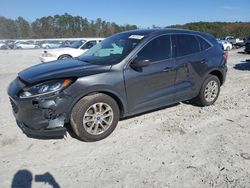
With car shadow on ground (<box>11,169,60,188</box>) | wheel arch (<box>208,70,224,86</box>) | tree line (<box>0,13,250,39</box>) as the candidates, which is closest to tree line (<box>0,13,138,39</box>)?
tree line (<box>0,13,250,39</box>)

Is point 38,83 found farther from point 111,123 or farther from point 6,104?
point 6,104

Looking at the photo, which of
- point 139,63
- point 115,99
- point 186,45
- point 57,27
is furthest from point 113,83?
point 57,27

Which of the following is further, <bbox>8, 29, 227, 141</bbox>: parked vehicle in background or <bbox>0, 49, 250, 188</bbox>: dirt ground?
<bbox>8, 29, 227, 141</bbox>: parked vehicle in background

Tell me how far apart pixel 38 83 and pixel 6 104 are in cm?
292

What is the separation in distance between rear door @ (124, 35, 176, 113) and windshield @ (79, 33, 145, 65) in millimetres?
229

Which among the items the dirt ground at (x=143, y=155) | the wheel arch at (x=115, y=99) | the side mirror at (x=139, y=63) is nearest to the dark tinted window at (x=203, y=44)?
the dirt ground at (x=143, y=155)

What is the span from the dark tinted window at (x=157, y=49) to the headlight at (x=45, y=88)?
145 centimetres

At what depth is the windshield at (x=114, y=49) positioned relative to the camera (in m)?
4.80

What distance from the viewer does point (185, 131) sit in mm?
4840

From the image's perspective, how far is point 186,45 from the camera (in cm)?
559

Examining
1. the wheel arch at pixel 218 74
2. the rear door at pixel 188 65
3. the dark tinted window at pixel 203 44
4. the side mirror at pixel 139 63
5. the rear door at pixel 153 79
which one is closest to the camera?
the side mirror at pixel 139 63

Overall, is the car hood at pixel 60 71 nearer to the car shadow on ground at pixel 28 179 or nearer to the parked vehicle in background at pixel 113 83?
the parked vehicle in background at pixel 113 83

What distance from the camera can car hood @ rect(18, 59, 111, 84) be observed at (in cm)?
420

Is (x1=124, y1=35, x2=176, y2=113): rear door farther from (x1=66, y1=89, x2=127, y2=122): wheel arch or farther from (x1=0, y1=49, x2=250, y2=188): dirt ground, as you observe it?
(x1=0, y1=49, x2=250, y2=188): dirt ground
